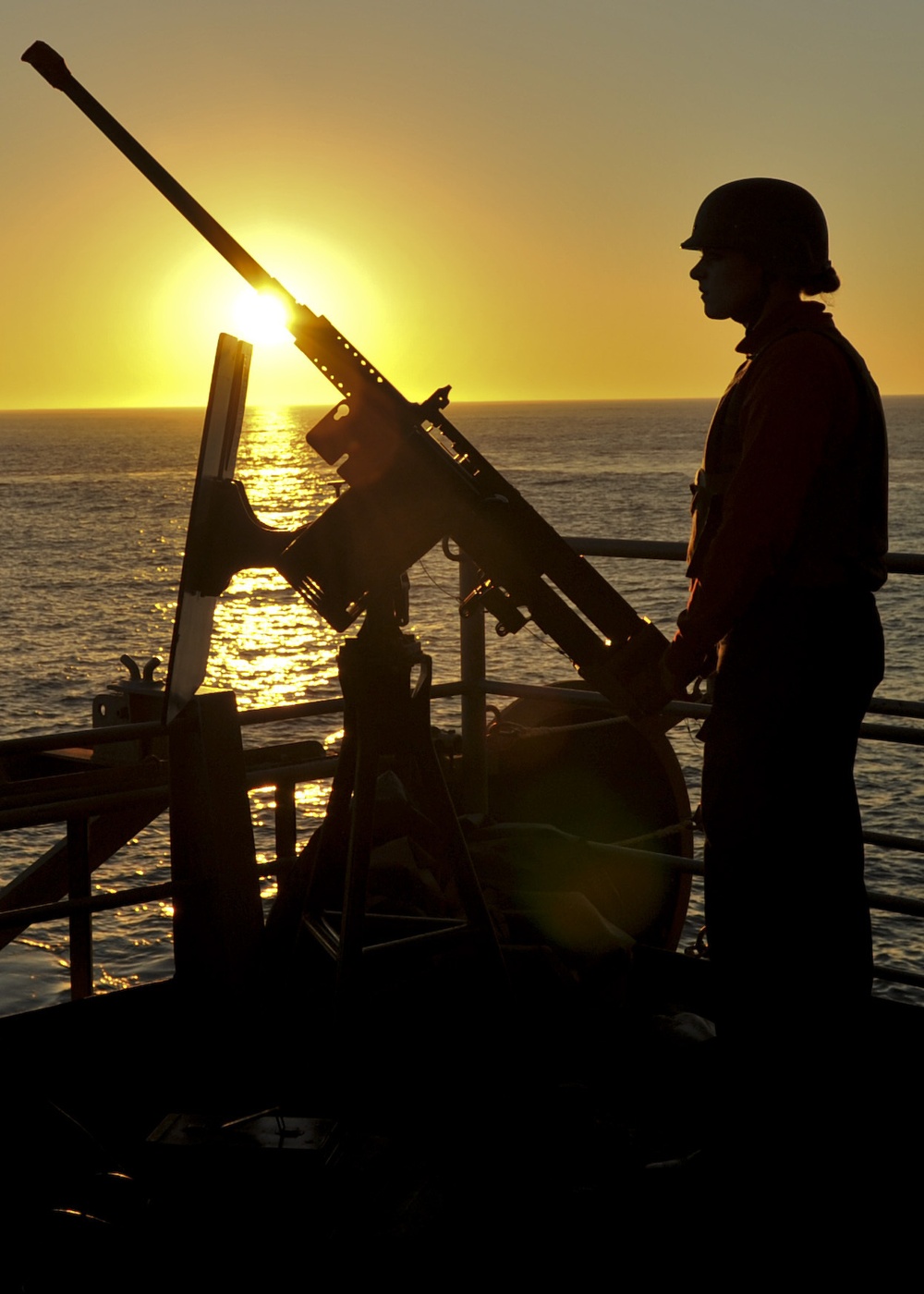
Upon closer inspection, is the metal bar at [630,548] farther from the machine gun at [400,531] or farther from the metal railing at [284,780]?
the machine gun at [400,531]

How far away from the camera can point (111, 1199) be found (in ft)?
10.8

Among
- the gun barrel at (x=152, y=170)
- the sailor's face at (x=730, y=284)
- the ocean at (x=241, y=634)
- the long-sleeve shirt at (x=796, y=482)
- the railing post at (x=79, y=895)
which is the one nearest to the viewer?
the long-sleeve shirt at (x=796, y=482)

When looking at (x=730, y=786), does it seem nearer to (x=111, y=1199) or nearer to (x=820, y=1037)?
(x=820, y=1037)

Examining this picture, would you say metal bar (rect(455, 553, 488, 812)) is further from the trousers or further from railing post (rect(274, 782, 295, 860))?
the trousers

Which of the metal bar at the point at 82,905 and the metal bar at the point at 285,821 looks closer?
the metal bar at the point at 82,905

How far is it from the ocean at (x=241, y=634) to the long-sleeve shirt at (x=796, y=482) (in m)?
0.34

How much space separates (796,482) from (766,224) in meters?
0.69

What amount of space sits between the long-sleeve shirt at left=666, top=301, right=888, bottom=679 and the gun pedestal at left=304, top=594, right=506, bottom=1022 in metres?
0.74

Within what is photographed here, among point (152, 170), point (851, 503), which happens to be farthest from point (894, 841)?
point (152, 170)

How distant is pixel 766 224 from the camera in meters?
3.41

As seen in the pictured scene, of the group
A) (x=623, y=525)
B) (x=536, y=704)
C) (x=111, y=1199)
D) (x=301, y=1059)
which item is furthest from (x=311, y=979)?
→ (x=623, y=525)

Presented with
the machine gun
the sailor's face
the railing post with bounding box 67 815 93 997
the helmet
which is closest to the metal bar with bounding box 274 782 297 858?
the railing post with bounding box 67 815 93 997

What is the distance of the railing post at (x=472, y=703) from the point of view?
16.1 feet

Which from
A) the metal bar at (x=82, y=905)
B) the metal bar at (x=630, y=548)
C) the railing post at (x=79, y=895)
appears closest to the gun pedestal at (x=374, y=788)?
the metal bar at (x=82, y=905)
